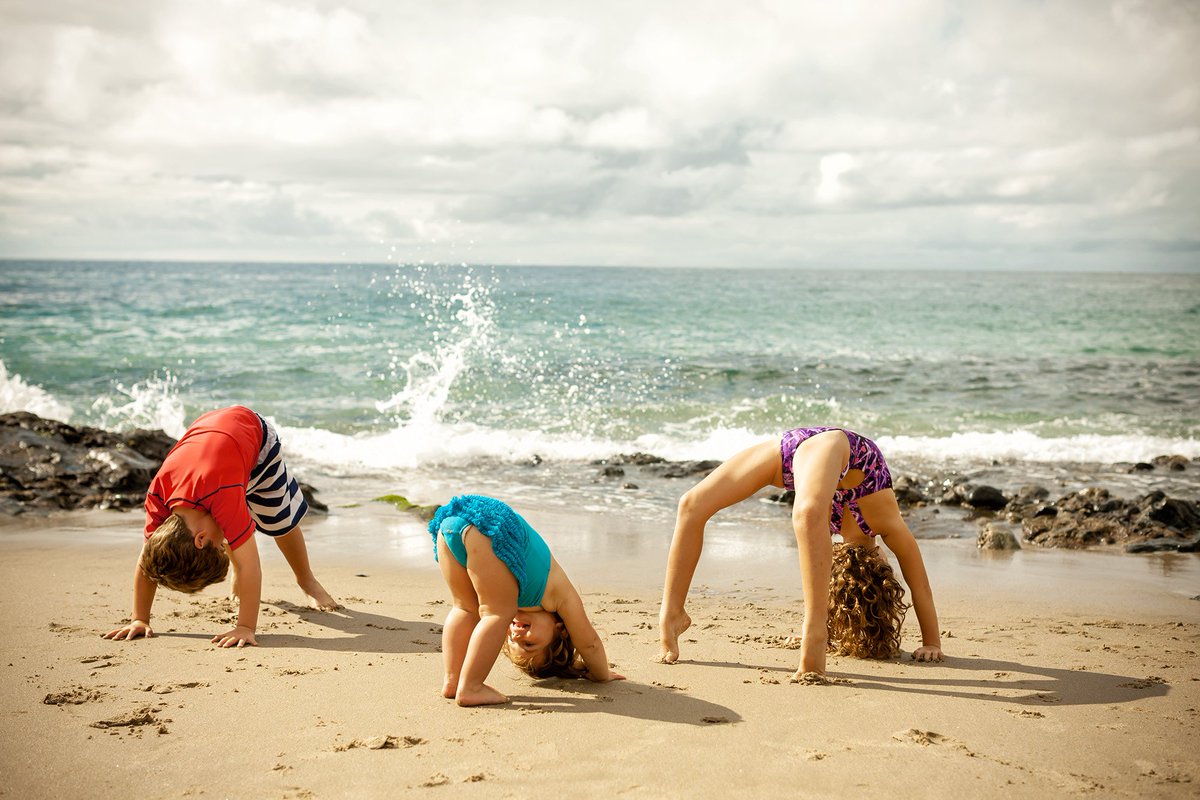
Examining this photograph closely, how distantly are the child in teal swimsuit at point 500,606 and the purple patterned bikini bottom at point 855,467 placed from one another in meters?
1.30

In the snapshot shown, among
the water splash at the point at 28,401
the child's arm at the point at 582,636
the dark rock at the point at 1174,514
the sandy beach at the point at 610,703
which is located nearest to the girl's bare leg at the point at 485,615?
the sandy beach at the point at 610,703

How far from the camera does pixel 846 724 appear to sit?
3.69 m

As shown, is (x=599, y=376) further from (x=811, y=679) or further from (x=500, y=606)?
(x=500, y=606)

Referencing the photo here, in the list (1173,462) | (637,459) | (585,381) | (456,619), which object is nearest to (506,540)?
(456,619)

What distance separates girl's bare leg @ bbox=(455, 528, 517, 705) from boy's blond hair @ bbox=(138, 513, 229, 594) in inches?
56.5

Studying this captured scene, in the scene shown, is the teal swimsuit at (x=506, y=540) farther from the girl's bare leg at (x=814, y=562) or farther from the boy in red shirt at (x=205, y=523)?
the boy in red shirt at (x=205, y=523)

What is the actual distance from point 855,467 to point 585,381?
46.8 ft

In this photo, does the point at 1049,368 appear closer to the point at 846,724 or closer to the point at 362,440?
the point at 362,440

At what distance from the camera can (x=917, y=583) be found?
4.79m

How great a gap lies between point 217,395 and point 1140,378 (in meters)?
19.3

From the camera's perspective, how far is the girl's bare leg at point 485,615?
12.7ft

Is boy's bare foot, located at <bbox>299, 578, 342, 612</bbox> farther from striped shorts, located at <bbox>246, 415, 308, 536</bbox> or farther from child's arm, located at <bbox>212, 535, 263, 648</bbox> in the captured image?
child's arm, located at <bbox>212, 535, 263, 648</bbox>

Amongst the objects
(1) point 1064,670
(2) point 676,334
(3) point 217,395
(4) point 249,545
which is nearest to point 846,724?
(1) point 1064,670

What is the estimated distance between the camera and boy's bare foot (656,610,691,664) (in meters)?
4.56
